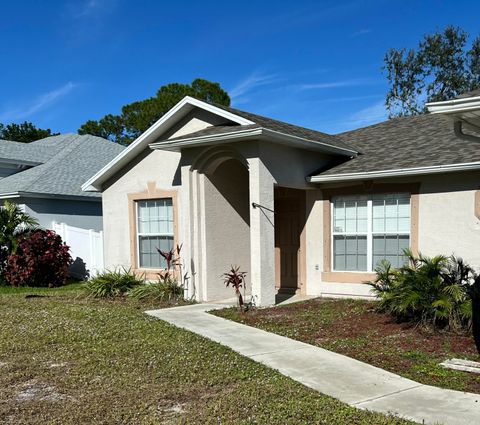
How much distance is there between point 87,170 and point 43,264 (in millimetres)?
6287

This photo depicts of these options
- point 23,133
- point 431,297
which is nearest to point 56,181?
point 431,297

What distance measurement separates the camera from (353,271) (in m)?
12.2

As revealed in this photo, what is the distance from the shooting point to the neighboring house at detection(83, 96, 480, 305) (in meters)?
10.9

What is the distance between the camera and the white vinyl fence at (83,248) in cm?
1706

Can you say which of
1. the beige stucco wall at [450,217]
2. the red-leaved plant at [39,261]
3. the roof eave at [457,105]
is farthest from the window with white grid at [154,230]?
the roof eave at [457,105]

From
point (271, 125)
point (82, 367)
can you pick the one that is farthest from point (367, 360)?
point (271, 125)

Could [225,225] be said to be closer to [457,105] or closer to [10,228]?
[457,105]

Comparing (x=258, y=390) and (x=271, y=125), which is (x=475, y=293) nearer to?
(x=258, y=390)

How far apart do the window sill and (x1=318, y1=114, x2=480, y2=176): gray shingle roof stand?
2.36 m

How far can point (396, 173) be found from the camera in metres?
11.1

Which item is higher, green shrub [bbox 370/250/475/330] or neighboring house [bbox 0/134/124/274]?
neighboring house [bbox 0/134/124/274]

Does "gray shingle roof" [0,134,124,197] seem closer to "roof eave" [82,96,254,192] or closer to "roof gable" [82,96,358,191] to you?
"roof eave" [82,96,254,192]

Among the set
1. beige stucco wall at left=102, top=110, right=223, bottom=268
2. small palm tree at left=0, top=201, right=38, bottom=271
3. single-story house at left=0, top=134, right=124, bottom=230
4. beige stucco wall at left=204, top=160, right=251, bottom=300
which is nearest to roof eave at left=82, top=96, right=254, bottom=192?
beige stucco wall at left=102, top=110, right=223, bottom=268

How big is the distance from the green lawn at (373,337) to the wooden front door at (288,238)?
2.17m
